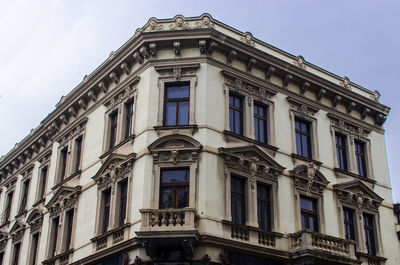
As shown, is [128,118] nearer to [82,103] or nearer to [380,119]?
[82,103]

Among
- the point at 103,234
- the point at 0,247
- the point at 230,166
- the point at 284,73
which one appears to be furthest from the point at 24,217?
the point at 284,73

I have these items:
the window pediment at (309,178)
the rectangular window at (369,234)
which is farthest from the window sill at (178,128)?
the rectangular window at (369,234)

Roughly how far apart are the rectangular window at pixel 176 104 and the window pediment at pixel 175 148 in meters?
1.06

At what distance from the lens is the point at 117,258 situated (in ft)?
76.9

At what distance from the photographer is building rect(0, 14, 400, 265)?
23.0 meters

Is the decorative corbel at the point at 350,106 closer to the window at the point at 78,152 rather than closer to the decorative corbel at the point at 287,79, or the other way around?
the decorative corbel at the point at 287,79

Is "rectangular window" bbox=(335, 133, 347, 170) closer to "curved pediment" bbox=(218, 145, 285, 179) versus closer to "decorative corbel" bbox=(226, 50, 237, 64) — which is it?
"curved pediment" bbox=(218, 145, 285, 179)

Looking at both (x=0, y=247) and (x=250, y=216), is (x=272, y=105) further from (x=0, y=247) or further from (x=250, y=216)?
(x=0, y=247)

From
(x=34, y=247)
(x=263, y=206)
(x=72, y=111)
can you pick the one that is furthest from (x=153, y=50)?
(x=34, y=247)

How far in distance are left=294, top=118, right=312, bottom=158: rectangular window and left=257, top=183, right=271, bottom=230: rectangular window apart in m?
3.30

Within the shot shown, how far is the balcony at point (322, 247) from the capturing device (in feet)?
76.9

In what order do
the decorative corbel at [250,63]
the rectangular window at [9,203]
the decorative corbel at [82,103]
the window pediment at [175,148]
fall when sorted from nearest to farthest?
1. the window pediment at [175,148]
2. the decorative corbel at [250,63]
3. the decorative corbel at [82,103]
4. the rectangular window at [9,203]

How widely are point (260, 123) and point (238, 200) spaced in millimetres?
4422

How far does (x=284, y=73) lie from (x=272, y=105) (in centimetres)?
196
